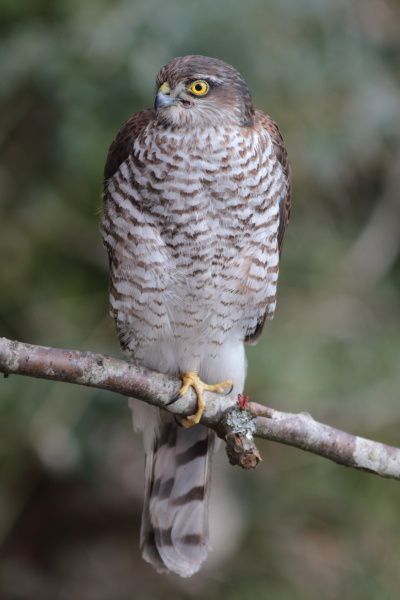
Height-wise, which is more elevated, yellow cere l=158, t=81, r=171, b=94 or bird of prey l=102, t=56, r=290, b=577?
yellow cere l=158, t=81, r=171, b=94

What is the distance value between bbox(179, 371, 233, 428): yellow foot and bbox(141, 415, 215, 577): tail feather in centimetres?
36

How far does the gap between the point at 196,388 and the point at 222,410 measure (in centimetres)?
24

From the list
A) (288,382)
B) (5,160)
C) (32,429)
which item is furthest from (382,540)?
(5,160)

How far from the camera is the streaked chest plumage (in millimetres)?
3729

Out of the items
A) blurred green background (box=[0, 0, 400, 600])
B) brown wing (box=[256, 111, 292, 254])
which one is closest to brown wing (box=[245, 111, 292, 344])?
brown wing (box=[256, 111, 292, 254])

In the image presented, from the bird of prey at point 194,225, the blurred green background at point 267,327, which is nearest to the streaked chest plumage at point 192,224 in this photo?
the bird of prey at point 194,225

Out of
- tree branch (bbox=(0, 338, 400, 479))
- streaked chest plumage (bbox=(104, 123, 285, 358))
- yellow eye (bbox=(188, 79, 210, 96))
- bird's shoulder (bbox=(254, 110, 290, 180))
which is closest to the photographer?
tree branch (bbox=(0, 338, 400, 479))

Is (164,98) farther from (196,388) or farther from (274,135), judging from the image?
(196,388)

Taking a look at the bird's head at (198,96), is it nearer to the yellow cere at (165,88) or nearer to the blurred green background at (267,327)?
the yellow cere at (165,88)

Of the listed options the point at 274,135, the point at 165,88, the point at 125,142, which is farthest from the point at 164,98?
the point at 274,135

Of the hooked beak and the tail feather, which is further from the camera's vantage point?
the tail feather

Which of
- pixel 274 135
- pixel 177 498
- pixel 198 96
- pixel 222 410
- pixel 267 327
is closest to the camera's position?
pixel 222 410

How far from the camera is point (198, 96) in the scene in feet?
12.6

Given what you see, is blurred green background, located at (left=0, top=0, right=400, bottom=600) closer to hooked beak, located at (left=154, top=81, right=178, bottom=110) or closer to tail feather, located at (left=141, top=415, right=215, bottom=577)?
tail feather, located at (left=141, top=415, right=215, bottom=577)
